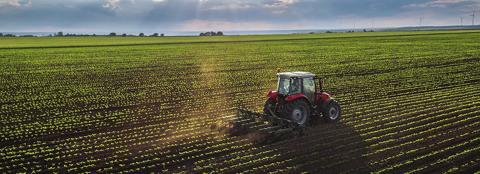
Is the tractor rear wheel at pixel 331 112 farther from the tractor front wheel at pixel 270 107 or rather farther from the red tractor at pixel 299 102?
the tractor front wheel at pixel 270 107

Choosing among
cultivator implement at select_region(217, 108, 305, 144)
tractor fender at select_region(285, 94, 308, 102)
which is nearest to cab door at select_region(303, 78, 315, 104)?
tractor fender at select_region(285, 94, 308, 102)

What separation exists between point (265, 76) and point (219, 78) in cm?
292

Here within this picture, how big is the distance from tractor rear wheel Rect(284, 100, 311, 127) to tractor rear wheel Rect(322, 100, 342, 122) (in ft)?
2.47

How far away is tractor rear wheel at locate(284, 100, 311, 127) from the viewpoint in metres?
14.5

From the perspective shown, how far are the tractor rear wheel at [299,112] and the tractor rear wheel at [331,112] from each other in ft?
2.47

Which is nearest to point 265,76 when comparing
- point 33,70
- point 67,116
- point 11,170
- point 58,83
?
point 58,83

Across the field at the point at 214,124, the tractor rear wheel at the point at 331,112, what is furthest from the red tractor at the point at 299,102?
the field at the point at 214,124

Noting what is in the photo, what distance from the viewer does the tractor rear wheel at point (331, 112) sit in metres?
15.4

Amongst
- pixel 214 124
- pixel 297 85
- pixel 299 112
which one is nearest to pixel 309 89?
pixel 297 85

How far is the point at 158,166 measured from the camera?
11.9 metres

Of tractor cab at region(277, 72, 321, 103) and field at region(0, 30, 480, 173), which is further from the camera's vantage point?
tractor cab at region(277, 72, 321, 103)

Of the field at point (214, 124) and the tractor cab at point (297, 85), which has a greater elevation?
the tractor cab at point (297, 85)

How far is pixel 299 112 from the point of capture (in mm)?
14734

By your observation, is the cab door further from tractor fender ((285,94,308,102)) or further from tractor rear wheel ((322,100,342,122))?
tractor rear wheel ((322,100,342,122))
